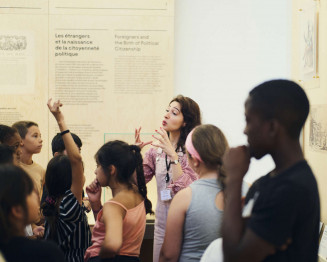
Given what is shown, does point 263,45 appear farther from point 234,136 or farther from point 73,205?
point 73,205

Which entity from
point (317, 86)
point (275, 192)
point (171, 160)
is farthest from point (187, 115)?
point (275, 192)

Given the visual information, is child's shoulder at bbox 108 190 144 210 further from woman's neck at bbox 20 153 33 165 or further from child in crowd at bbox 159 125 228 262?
woman's neck at bbox 20 153 33 165

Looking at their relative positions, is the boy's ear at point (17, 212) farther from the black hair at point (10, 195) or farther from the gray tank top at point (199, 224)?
the gray tank top at point (199, 224)

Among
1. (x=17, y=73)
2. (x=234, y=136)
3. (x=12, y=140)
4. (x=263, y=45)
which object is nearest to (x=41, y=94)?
(x=17, y=73)

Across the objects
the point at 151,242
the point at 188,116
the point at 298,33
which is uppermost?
the point at 298,33

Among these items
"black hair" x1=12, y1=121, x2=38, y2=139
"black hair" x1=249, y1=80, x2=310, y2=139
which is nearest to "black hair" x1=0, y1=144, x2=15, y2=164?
"black hair" x1=12, y1=121, x2=38, y2=139

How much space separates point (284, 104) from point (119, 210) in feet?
4.35

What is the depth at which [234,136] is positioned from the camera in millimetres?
5523

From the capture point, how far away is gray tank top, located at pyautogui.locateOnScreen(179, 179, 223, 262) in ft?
7.89

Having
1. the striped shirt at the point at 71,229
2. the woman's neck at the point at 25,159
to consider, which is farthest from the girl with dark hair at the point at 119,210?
the woman's neck at the point at 25,159

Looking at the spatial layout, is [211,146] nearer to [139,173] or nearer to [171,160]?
[139,173]

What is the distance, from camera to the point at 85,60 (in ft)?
17.7

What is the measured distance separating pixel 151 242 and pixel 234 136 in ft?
4.89

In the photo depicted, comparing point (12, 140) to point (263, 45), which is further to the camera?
point (263, 45)
